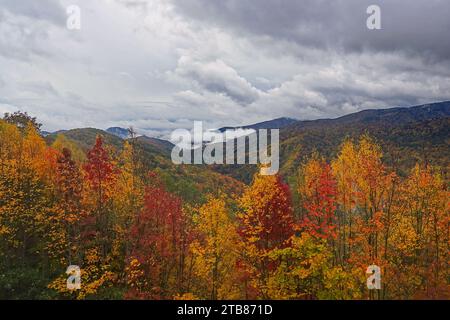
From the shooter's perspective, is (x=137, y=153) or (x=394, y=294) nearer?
(x=394, y=294)

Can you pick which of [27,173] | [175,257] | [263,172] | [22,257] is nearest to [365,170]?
[263,172]

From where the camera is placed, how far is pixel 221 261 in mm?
30953

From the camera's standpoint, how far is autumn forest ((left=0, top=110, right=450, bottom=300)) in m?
27.0

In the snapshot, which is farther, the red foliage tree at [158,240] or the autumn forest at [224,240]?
the red foliage tree at [158,240]

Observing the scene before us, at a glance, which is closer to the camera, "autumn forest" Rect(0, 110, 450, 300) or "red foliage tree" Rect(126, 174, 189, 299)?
"autumn forest" Rect(0, 110, 450, 300)

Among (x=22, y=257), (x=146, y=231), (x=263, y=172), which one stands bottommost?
(x=22, y=257)

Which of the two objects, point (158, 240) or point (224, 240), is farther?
point (158, 240)

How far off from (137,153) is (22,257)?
16660 millimetres

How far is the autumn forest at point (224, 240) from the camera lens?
27013 mm

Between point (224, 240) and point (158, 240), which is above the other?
point (224, 240)

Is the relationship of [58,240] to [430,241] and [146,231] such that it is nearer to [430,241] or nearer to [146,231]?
[146,231]

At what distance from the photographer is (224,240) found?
29766 mm
